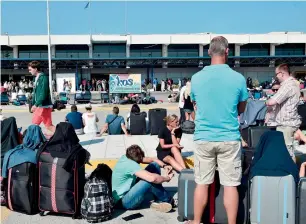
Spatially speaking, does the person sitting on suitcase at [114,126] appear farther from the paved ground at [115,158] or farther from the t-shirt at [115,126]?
the paved ground at [115,158]

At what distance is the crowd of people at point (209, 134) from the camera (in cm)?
371

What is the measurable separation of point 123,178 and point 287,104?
7.91 ft

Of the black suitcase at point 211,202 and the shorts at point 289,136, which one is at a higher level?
the shorts at point 289,136

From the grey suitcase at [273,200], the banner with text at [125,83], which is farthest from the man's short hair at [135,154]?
the banner with text at [125,83]

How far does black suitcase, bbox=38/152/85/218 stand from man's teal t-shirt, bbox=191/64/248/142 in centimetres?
162

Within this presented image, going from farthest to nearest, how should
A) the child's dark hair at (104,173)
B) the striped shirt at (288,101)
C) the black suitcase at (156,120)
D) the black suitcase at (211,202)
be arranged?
the black suitcase at (156,120) → the striped shirt at (288,101) → the child's dark hair at (104,173) → the black suitcase at (211,202)

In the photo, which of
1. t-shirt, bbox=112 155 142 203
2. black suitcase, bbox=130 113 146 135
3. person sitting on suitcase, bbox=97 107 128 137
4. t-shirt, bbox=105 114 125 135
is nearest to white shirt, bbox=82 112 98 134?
person sitting on suitcase, bbox=97 107 128 137

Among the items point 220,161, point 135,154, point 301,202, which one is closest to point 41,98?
point 135,154

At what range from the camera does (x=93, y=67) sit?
45.0 metres

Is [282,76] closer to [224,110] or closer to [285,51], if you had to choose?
[224,110]

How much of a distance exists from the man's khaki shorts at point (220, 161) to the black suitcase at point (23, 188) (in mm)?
1961

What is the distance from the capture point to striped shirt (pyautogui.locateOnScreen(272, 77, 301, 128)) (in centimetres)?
525

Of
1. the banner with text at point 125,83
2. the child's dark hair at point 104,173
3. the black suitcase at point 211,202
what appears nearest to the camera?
the black suitcase at point 211,202

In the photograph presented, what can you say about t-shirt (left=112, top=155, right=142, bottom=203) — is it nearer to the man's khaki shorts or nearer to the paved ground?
the paved ground
